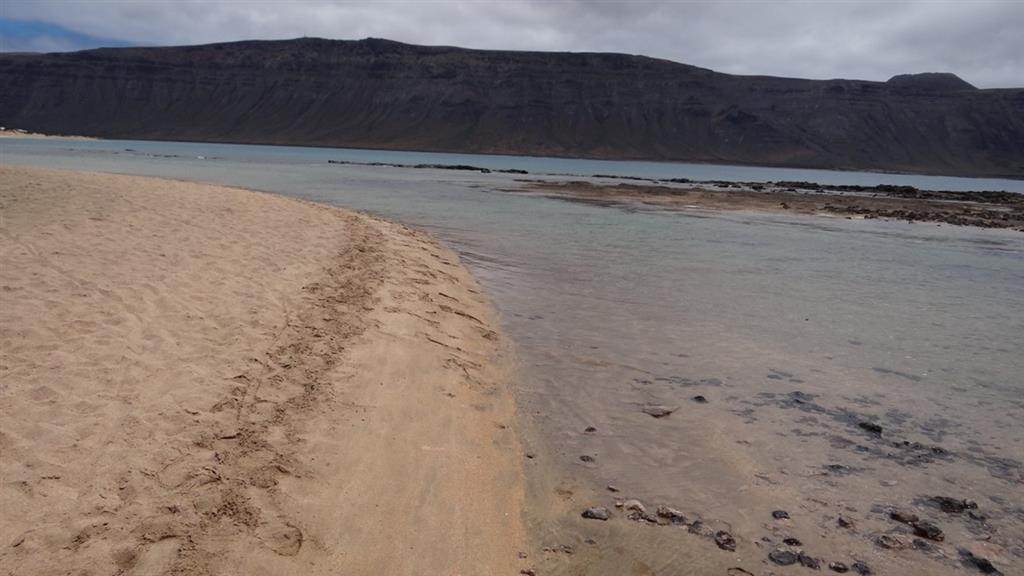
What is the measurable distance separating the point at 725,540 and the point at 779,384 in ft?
10.8

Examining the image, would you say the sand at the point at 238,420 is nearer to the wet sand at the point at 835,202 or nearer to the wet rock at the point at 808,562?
the wet rock at the point at 808,562

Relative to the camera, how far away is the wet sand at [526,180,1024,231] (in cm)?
3016

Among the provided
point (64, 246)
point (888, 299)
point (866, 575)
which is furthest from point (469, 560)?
point (888, 299)

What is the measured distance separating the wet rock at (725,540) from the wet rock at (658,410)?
6.16 feet

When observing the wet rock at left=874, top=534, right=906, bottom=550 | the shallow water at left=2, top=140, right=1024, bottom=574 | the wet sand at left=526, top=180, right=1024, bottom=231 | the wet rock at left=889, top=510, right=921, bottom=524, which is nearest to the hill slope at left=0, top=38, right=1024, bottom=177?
the wet sand at left=526, top=180, right=1024, bottom=231

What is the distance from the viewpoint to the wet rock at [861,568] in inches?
150

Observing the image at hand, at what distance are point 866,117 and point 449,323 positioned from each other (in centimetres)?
15615

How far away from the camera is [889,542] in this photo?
409cm

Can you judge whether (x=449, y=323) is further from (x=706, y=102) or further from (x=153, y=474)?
(x=706, y=102)

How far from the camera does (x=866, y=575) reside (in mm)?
3785

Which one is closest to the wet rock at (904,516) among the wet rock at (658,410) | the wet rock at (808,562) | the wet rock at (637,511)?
the wet rock at (808,562)

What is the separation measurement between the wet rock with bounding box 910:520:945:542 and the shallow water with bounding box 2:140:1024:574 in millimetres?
67

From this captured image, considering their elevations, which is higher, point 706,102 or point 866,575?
point 706,102

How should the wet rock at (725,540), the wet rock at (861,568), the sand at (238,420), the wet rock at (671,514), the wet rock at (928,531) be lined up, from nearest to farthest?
the sand at (238,420), the wet rock at (861,568), the wet rock at (725,540), the wet rock at (928,531), the wet rock at (671,514)
